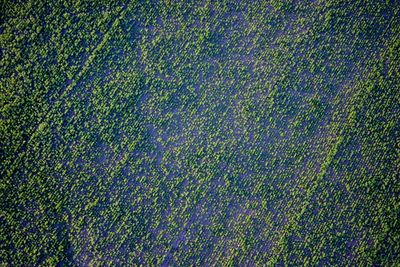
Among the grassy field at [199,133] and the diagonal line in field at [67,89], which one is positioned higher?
the diagonal line in field at [67,89]

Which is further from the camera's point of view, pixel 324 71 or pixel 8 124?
pixel 324 71

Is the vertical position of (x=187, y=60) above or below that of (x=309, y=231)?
above

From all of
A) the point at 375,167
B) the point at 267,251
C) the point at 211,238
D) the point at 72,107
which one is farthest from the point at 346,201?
the point at 72,107

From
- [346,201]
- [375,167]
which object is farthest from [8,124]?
[375,167]

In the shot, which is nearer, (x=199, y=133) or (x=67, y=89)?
(x=67, y=89)

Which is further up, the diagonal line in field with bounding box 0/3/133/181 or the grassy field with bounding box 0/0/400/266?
the diagonal line in field with bounding box 0/3/133/181

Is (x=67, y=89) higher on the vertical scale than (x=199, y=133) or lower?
higher

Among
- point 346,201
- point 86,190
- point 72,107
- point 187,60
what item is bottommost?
point 346,201

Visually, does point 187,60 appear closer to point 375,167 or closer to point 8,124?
point 8,124
